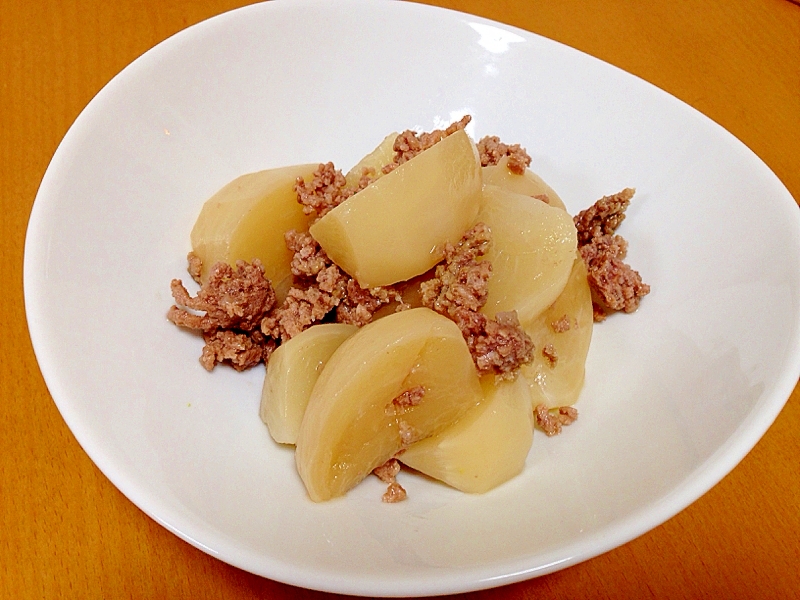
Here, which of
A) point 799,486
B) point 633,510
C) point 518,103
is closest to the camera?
point 633,510

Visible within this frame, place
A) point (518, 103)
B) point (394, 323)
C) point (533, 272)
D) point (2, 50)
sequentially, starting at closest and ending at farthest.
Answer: point (394, 323), point (533, 272), point (518, 103), point (2, 50)

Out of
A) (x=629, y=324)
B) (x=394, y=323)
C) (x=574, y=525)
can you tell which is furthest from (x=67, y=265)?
(x=629, y=324)

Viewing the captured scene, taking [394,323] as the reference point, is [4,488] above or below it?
below

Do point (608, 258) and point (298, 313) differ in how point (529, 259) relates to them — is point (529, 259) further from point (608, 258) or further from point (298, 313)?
point (298, 313)

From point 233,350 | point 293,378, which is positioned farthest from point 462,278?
point 233,350

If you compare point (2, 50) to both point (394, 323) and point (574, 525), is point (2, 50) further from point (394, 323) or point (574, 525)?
point (574, 525)

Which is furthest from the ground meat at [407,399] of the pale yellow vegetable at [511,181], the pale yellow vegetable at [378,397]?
the pale yellow vegetable at [511,181]
